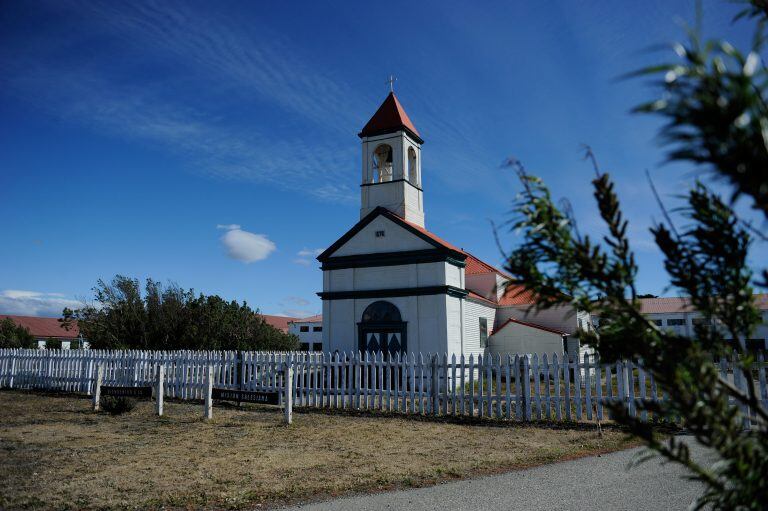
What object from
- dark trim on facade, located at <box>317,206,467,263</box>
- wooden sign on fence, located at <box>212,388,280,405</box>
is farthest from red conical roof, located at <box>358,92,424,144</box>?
wooden sign on fence, located at <box>212,388,280,405</box>

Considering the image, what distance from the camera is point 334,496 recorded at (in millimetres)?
6445

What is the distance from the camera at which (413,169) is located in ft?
84.0

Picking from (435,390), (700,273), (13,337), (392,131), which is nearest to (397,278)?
(392,131)

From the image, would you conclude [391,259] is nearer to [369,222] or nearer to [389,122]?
[369,222]

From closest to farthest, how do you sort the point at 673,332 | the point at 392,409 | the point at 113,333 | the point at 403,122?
1. the point at 673,332
2. the point at 392,409
3. the point at 403,122
4. the point at 113,333

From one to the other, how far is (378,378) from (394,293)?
5.44m

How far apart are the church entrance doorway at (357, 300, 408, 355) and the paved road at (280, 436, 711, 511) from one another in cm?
1441

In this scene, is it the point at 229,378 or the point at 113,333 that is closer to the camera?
the point at 229,378

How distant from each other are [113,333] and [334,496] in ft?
79.1

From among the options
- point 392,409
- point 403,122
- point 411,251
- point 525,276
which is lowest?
point 392,409

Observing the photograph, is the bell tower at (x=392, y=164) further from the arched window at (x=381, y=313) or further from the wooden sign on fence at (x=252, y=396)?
the wooden sign on fence at (x=252, y=396)

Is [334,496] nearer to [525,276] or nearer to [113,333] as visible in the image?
[525,276]

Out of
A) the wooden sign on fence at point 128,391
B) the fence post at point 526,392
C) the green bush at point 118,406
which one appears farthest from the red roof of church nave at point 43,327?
the fence post at point 526,392

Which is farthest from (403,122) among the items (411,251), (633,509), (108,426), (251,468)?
(633,509)
